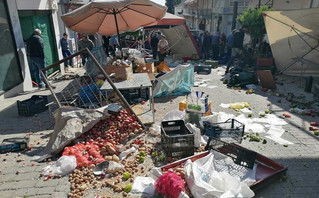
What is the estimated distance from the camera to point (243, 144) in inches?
193

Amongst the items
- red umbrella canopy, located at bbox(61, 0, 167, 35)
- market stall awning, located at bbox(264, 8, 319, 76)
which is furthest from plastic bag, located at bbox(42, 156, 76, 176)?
market stall awning, located at bbox(264, 8, 319, 76)

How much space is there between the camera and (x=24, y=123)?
604 centimetres

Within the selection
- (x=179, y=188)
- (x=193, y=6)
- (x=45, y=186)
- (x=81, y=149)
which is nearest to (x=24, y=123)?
(x=81, y=149)

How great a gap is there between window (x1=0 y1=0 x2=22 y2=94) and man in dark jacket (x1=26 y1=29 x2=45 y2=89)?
592mm

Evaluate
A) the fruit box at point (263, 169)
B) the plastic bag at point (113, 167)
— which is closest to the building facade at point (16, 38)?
the plastic bag at point (113, 167)

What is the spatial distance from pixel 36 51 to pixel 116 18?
123 inches

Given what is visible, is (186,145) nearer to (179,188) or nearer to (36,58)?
(179,188)

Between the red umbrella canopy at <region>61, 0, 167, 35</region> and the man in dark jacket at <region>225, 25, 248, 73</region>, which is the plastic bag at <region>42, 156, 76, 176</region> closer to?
the red umbrella canopy at <region>61, 0, 167, 35</region>

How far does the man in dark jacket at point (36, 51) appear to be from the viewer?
8492 mm

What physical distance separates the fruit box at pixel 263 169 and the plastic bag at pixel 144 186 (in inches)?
11.7

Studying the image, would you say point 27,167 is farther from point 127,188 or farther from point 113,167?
point 127,188

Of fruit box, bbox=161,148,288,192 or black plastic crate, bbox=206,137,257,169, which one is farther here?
black plastic crate, bbox=206,137,257,169

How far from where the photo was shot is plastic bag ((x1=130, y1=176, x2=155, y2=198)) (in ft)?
11.4

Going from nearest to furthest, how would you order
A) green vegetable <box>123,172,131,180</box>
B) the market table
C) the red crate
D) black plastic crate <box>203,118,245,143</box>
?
1. green vegetable <box>123,172,131,180</box>
2. black plastic crate <box>203,118,245,143</box>
3. the market table
4. the red crate
